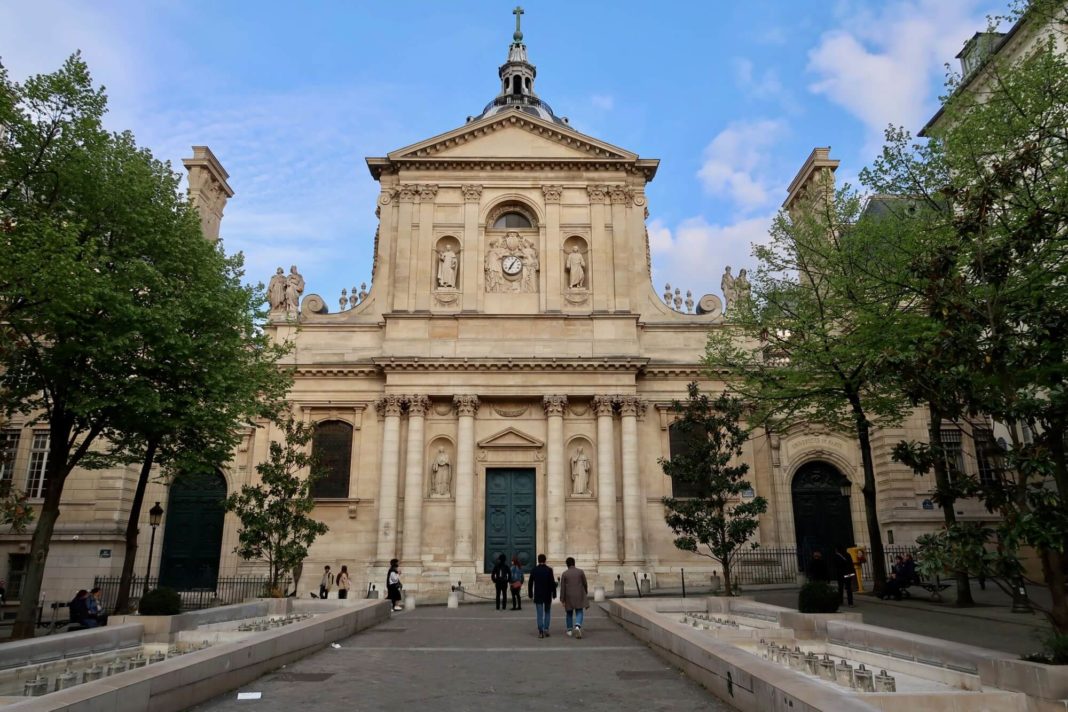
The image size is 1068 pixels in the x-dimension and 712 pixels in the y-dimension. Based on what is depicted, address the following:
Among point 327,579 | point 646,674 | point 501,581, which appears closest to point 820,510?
point 501,581

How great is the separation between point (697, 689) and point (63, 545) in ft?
95.3

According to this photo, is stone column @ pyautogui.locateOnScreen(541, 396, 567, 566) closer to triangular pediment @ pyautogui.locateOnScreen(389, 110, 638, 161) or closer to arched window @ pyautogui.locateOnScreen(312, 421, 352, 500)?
arched window @ pyautogui.locateOnScreen(312, 421, 352, 500)

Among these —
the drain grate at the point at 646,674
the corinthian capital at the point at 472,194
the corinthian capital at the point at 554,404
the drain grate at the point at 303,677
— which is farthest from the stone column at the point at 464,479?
the drain grate at the point at 646,674

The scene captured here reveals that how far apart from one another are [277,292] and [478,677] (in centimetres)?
2717

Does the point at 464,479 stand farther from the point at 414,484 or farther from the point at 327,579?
the point at 327,579

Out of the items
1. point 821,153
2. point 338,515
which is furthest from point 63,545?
point 821,153

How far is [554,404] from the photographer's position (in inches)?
1275

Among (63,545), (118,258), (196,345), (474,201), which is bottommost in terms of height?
(63,545)

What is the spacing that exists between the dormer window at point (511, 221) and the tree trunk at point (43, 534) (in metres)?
20.9

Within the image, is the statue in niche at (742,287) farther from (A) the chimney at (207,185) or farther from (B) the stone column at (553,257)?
(A) the chimney at (207,185)

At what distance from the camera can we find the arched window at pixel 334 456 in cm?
3250

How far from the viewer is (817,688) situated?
22.6 ft

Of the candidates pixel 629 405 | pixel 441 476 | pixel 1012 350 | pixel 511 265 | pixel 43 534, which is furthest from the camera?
pixel 511 265

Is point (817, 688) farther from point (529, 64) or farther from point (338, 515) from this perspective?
point (529, 64)
